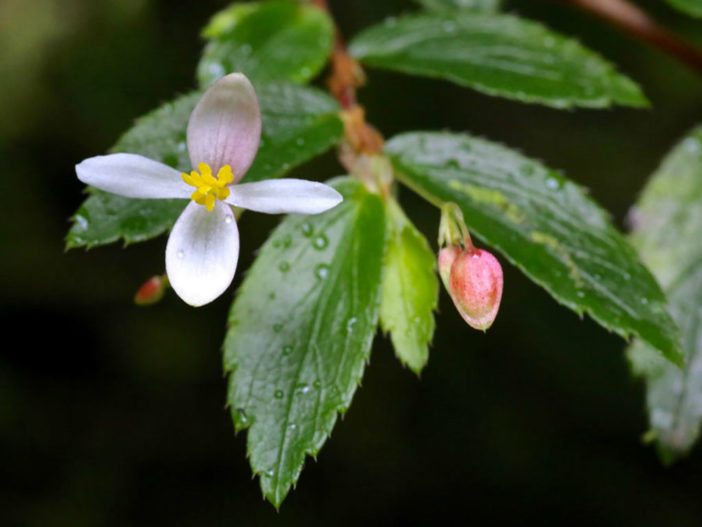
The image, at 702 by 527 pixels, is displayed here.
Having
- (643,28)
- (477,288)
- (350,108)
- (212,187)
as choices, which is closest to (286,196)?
(212,187)

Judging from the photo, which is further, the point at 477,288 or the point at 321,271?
the point at 321,271

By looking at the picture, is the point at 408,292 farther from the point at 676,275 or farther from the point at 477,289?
the point at 676,275

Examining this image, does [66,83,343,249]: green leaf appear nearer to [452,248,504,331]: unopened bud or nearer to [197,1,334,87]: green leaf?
[197,1,334,87]: green leaf

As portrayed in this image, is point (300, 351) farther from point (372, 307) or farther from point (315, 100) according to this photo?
point (315, 100)

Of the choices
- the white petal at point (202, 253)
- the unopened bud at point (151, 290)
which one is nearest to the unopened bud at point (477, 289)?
the white petal at point (202, 253)

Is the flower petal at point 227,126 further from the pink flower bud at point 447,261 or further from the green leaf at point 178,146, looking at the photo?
the pink flower bud at point 447,261

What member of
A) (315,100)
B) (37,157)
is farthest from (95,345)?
(315,100)
